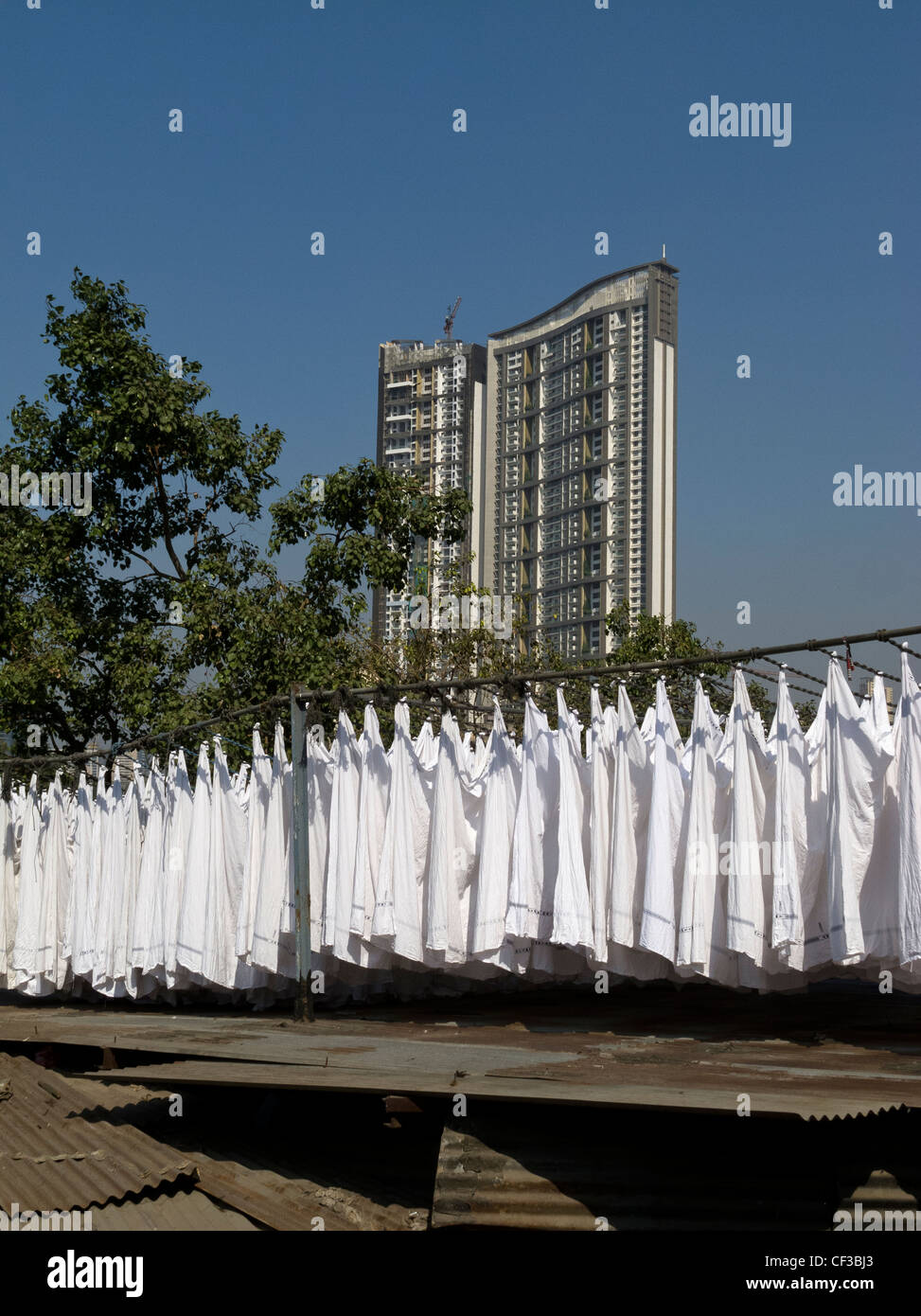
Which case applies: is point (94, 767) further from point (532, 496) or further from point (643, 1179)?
point (532, 496)

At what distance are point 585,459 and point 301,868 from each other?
2381 inches

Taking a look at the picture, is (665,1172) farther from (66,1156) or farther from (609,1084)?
(66,1156)

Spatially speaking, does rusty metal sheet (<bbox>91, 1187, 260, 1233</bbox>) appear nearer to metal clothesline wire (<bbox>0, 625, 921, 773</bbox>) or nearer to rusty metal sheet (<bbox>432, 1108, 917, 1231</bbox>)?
rusty metal sheet (<bbox>432, 1108, 917, 1231</bbox>)

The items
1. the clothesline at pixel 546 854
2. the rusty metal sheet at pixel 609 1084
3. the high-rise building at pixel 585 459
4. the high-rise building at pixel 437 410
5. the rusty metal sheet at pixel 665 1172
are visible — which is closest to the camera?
the rusty metal sheet at pixel 609 1084

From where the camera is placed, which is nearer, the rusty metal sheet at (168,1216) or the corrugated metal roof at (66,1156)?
the rusty metal sheet at (168,1216)

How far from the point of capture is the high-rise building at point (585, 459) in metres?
63.9

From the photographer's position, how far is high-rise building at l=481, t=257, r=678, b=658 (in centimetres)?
6391

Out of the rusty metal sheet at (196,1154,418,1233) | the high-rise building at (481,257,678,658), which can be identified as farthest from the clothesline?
the high-rise building at (481,257,678,658)

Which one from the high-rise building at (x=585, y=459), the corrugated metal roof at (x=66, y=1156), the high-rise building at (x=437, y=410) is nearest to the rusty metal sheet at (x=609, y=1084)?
the corrugated metal roof at (x=66, y=1156)

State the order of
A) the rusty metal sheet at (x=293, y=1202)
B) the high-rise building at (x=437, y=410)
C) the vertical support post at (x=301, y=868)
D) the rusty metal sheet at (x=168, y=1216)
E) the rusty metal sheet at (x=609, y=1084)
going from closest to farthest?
the rusty metal sheet at (x=609, y=1084)
the rusty metal sheet at (x=168, y=1216)
the rusty metal sheet at (x=293, y=1202)
the vertical support post at (x=301, y=868)
the high-rise building at (x=437, y=410)

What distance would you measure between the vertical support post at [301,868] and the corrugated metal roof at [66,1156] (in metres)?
1.82

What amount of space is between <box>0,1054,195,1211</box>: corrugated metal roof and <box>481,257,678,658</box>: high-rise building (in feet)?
168

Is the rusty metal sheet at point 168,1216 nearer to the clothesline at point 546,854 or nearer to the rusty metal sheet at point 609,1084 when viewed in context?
the rusty metal sheet at point 609,1084
